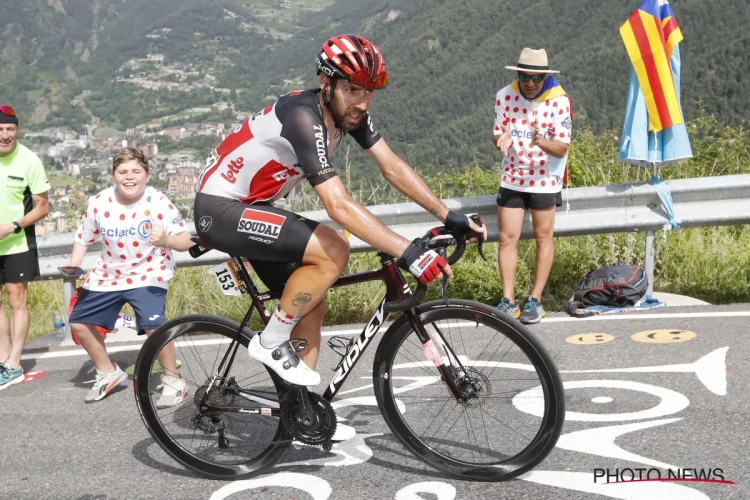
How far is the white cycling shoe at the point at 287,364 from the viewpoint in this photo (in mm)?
3568

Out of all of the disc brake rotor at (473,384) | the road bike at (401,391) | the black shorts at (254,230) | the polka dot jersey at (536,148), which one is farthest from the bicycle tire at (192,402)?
the polka dot jersey at (536,148)

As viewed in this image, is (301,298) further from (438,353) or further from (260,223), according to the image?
(438,353)

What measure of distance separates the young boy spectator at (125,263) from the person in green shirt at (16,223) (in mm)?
927

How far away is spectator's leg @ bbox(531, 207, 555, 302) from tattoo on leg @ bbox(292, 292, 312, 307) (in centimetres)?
313

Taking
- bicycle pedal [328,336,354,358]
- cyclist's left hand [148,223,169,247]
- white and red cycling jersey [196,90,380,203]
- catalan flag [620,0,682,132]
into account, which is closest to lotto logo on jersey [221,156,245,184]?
white and red cycling jersey [196,90,380,203]

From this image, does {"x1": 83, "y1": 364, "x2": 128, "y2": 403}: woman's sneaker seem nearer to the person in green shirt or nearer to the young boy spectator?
the young boy spectator

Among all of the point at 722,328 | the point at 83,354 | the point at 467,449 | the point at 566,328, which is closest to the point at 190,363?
the point at 467,449

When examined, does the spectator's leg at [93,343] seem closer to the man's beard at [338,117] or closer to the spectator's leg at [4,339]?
the spectator's leg at [4,339]

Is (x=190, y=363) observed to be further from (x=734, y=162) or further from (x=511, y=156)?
(x=734, y=162)

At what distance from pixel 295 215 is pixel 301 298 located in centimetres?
36

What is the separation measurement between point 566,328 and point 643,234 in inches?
65.8

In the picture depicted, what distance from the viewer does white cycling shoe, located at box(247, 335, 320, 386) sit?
357 centimetres

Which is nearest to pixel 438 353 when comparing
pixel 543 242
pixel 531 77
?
pixel 543 242

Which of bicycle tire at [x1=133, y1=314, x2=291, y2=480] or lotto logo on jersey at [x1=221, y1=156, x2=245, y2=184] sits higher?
lotto logo on jersey at [x1=221, y1=156, x2=245, y2=184]
